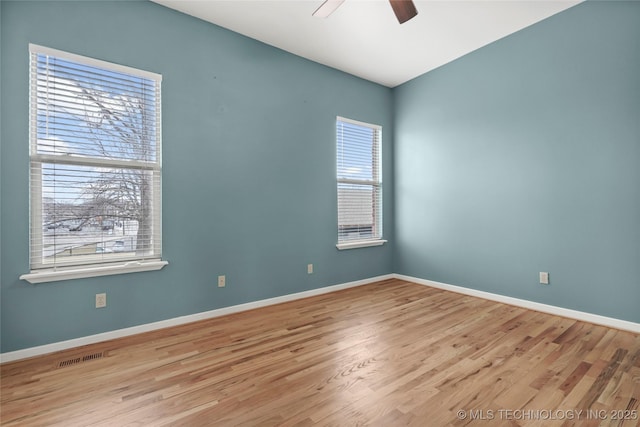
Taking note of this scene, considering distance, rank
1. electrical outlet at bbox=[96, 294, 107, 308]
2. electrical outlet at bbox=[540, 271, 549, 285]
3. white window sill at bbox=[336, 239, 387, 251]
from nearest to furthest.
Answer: electrical outlet at bbox=[96, 294, 107, 308] < electrical outlet at bbox=[540, 271, 549, 285] < white window sill at bbox=[336, 239, 387, 251]

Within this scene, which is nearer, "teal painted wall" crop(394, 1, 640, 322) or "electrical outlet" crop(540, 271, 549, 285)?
"teal painted wall" crop(394, 1, 640, 322)

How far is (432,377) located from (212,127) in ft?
9.51

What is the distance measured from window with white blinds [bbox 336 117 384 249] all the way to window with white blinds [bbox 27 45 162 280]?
2.27 m

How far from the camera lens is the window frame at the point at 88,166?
87.0 inches

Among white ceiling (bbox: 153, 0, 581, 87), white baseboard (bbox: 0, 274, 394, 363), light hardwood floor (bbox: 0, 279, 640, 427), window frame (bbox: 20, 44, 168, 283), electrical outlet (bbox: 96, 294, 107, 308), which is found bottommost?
light hardwood floor (bbox: 0, 279, 640, 427)

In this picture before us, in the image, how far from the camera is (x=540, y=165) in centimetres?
312

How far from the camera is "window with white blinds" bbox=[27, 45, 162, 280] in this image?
2246 mm

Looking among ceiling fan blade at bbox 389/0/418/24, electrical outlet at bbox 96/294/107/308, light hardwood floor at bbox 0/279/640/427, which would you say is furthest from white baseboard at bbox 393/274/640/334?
electrical outlet at bbox 96/294/107/308

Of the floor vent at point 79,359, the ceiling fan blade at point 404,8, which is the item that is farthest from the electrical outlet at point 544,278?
the floor vent at point 79,359

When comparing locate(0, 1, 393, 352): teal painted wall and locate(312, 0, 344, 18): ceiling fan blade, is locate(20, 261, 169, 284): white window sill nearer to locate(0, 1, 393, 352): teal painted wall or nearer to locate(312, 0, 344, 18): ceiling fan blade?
locate(0, 1, 393, 352): teal painted wall

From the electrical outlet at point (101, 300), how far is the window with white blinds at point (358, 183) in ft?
8.49

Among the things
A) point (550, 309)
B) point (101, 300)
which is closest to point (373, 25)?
point (550, 309)

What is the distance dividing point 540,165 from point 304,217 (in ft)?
8.75

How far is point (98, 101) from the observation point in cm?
245
